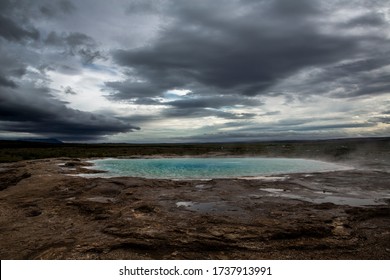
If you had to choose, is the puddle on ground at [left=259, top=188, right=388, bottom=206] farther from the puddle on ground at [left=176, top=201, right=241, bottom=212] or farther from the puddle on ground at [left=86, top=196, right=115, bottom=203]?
the puddle on ground at [left=86, top=196, right=115, bottom=203]

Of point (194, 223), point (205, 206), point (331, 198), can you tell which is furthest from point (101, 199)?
point (331, 198)

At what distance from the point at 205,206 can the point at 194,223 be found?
310cm

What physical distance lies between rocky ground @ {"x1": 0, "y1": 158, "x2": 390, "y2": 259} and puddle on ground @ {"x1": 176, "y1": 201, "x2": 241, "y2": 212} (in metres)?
0.05

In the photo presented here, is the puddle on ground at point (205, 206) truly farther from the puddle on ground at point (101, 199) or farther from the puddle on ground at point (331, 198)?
the puddle on ground at point (331, 198)

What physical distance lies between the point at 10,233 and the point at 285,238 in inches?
377

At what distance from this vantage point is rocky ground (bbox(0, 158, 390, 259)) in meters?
8.01

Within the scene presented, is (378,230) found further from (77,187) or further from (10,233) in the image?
(77,187)

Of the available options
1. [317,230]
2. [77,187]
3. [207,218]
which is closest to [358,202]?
[317,230]

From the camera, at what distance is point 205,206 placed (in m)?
13.4

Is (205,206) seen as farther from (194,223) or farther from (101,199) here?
(101,199)

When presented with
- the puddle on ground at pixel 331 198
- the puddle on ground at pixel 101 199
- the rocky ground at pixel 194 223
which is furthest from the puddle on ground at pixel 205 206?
the puddle on ground at pixel 331 198

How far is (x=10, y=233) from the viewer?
9.68 metres

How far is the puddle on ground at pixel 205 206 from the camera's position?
1273 centimetres
